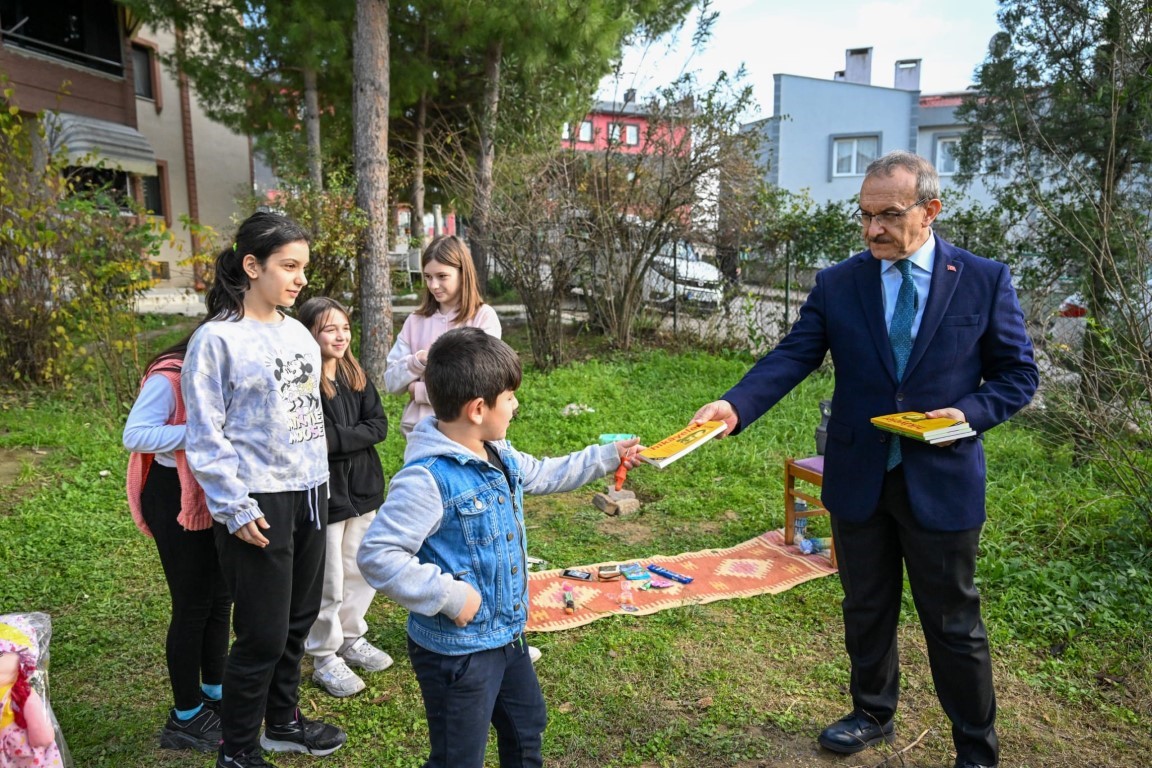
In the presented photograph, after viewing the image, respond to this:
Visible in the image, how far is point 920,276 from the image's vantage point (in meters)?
2.59

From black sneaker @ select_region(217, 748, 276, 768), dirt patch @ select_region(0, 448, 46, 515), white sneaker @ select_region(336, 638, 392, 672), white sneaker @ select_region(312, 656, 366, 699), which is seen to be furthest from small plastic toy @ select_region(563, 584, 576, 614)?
dirt patch @ select_region(0, 448, 46, 515)

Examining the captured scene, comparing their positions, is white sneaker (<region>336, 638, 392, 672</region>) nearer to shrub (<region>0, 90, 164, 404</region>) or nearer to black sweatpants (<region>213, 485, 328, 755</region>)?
black sweatpants (<region>213, 485, 328, 755</region>)

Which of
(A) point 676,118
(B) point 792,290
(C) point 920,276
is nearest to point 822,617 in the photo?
(C) point 920,276

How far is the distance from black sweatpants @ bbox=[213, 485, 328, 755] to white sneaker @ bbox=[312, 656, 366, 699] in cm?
65

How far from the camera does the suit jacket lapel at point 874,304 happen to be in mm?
2574

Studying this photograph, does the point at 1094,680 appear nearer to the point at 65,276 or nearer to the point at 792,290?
the point at 792,290

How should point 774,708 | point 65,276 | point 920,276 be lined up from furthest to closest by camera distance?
1. point 65,276
2. point 774,708
3. point 920,276

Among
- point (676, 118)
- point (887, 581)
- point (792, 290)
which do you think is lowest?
point (887, 581)

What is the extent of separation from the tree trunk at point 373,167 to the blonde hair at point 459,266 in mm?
4924

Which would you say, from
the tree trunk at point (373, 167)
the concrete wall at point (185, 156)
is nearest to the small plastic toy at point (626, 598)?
the tree trunk at point (373, 167)

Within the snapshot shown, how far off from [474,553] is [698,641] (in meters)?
2.02

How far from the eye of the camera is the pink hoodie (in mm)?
3650

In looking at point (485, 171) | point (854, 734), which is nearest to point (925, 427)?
point (854, 734)

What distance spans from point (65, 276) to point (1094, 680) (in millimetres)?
8279
